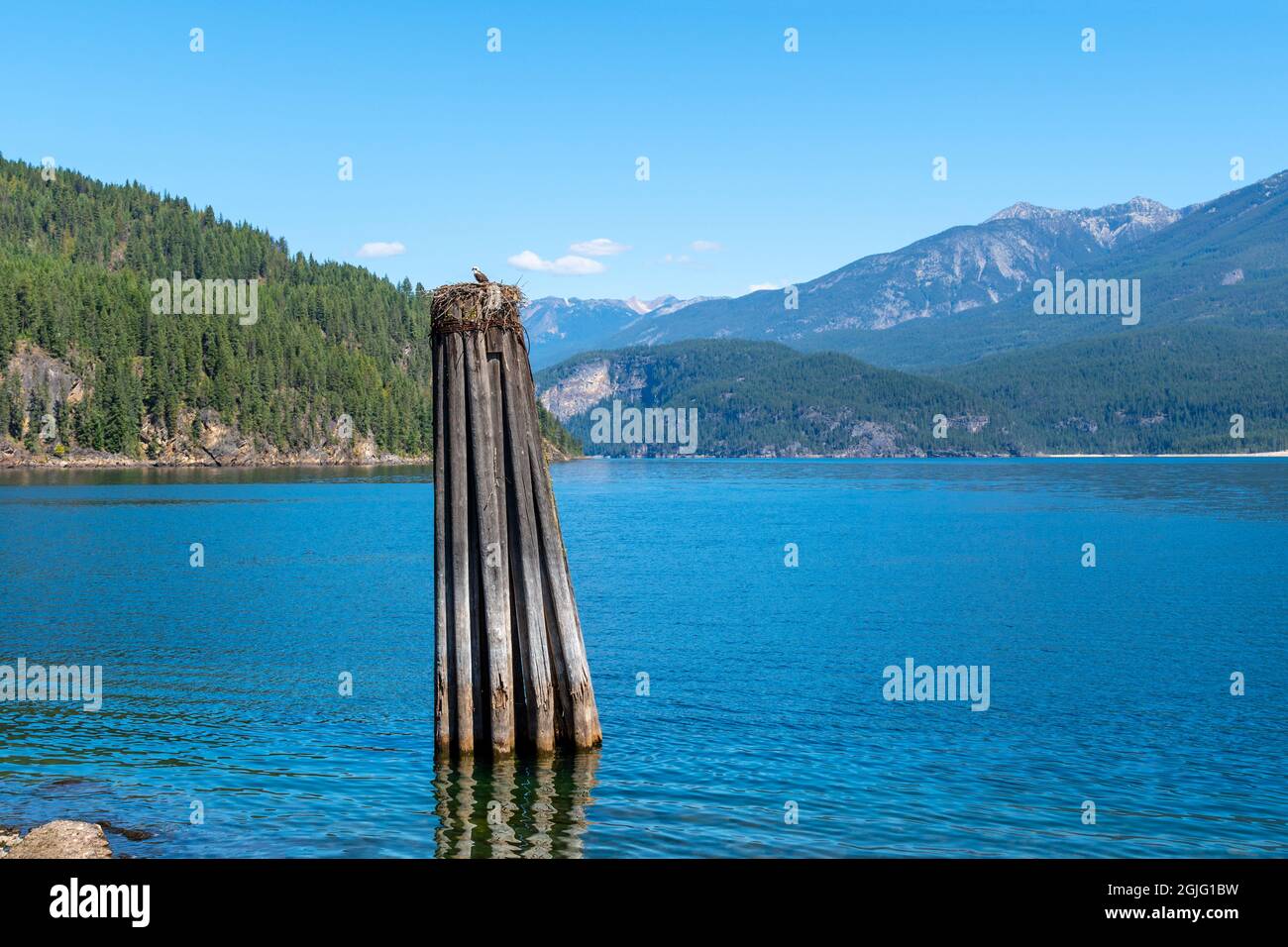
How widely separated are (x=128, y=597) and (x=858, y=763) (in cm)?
3949

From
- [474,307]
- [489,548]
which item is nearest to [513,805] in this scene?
[489,548]

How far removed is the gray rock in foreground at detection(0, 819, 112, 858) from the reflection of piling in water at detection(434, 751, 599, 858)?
4.86 metres

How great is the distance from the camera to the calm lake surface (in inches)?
754

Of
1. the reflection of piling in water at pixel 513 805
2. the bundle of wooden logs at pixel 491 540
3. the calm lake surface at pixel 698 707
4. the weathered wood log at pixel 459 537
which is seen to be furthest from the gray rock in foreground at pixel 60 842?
the weathered wood log at pixel 459 537

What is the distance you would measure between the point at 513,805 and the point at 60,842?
22.7ft

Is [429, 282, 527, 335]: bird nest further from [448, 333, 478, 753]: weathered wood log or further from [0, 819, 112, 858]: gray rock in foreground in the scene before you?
[0, 819, 112, 858]: gray rock in foreground

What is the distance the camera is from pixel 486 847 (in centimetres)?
1802

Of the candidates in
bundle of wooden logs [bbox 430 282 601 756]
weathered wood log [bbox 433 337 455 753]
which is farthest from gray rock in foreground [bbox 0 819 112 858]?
bundle of wooden logs [bbox 430 282 601 756]

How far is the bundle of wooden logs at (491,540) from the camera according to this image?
758 inches

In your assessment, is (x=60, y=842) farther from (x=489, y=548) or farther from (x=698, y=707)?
(x=698, y=707)

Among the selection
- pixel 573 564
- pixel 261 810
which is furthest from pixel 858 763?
pixel 573 564

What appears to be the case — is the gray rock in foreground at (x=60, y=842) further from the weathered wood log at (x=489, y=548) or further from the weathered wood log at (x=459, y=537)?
the weathered wood log at (x=489, y=548)
